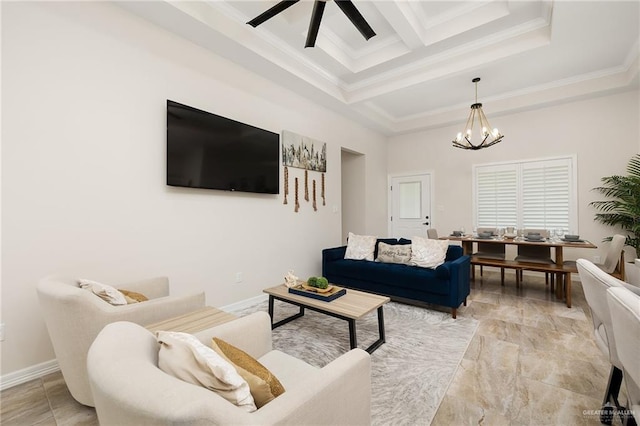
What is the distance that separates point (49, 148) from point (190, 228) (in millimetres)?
1315

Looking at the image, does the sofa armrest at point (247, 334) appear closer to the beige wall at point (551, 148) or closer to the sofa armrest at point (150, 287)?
the sofa armrest at point (150, 287)

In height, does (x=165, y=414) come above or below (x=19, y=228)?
below

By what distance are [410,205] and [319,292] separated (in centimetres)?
458

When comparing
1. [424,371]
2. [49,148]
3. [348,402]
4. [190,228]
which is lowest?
[424,371]

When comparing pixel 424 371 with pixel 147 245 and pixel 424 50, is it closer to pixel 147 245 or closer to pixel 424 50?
pixel 147 245

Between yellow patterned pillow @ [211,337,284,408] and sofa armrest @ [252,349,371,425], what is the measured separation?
125 millimetres

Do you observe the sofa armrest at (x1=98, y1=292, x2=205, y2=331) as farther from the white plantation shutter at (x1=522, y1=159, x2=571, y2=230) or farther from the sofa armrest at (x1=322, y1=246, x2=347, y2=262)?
the white plantation shutter at (x1=522, y1=159, x2=571, y2=230)

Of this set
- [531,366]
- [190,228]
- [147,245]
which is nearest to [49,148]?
[147,245]

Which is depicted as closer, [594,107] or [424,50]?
[424,50]

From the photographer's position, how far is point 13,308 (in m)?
2.05

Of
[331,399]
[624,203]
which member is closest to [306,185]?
[331,399]

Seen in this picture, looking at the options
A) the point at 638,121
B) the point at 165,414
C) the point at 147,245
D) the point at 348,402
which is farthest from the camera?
the point at 638,121

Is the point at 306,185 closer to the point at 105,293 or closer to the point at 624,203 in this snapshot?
the point at 105,293

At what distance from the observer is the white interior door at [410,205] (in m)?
6.41
